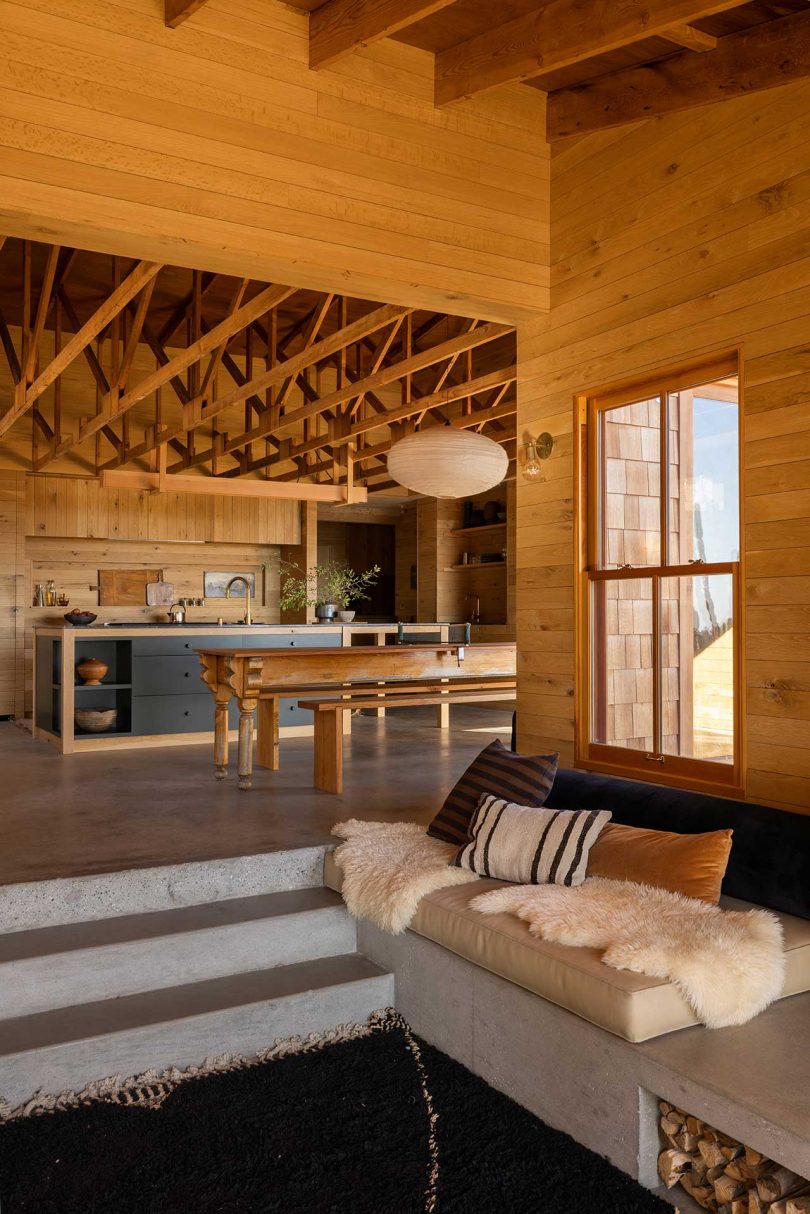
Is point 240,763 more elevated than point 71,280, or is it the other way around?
point 71,280

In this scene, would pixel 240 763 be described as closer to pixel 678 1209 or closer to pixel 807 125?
pixel 678 1209

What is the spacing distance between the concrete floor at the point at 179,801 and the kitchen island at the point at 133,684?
259mm

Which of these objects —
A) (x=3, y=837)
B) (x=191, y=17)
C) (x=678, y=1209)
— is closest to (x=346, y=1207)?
(x=678, y=1209)

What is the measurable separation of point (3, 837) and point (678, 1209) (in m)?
3.13

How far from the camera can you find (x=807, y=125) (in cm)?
320

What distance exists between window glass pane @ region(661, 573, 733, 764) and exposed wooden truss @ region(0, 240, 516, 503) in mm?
2229

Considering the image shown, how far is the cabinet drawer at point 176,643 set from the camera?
24.1 feet

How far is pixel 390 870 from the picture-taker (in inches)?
139

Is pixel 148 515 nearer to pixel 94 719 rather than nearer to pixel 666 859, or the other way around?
pixel 94 719

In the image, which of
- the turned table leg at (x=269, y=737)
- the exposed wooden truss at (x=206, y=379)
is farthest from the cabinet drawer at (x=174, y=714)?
the exposed wooden truss at (x=206, y=379)

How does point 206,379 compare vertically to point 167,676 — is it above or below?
above

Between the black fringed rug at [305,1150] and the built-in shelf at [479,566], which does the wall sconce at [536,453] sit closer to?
the black fringed rug at [305,1150]

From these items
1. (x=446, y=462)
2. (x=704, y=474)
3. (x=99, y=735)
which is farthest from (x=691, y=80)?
(x=99, y=735)

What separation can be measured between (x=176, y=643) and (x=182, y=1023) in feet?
15.3
